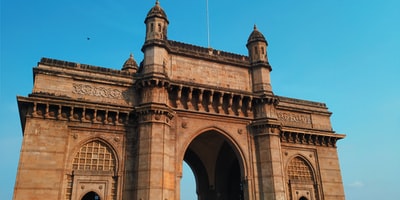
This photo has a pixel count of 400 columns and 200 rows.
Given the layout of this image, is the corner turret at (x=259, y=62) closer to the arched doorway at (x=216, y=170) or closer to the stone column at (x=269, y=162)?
the stone column at (x=269, y=162)

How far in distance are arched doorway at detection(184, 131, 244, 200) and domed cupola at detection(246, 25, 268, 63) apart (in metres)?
6.52

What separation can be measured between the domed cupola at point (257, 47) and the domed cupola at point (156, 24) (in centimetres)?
638

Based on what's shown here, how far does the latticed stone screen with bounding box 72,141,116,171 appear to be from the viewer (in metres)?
18.5

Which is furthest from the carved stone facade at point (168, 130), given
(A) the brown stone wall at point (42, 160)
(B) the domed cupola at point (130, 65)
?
(B) the domed cupola at point (130, 65)

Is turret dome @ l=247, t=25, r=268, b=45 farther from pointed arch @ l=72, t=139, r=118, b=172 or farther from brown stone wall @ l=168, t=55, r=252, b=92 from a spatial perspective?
pointed arch @ l=72, t=139, r=118, b=172


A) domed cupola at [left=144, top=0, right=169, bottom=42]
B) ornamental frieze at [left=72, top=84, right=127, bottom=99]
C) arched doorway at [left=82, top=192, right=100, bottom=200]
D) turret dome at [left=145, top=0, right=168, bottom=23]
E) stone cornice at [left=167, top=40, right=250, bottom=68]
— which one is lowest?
arched doorway at [left=82, top=192, right=100, bottom=200]

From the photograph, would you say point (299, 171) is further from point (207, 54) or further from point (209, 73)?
point (207, 54)

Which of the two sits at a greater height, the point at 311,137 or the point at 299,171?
the point at 311,137

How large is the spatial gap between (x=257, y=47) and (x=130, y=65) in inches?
509

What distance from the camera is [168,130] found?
20125 millimetres

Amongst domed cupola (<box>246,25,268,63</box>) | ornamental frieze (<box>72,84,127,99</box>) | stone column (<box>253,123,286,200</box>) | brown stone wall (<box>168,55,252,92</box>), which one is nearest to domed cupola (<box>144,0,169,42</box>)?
brown stone wall (<box>168,55,252,92</box>)

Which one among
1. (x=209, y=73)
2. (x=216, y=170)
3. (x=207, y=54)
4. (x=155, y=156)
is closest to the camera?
(x=155, y=156)

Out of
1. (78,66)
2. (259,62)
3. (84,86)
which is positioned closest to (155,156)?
(84,86)

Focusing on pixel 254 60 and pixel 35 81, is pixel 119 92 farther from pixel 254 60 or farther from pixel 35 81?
pixel 254 60
